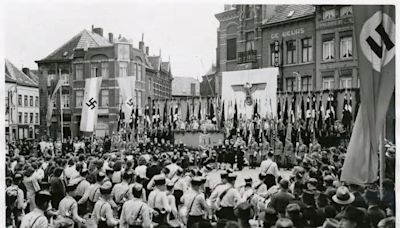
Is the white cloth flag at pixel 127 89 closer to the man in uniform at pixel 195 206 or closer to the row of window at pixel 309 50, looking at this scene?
the row of window at pixel 309 50

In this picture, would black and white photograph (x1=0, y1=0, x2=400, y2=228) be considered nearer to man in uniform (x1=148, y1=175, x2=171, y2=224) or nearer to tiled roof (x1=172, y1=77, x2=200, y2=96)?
man in uniform (x1=148, y1=175, x2=171, y2=224)

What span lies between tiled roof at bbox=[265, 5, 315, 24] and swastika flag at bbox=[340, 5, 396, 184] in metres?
16.3

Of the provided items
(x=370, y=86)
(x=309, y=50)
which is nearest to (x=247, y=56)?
(x=309, y=50)

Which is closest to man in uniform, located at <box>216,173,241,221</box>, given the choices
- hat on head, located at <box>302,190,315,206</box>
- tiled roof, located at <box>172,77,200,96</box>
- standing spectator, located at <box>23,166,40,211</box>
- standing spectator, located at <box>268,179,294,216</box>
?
standing spectator, located at <box>268,179,294,216</box>

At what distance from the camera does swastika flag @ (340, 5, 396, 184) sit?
559 cm

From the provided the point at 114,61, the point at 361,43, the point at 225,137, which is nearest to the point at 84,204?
the point at 361,43

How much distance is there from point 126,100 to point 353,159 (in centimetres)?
1278

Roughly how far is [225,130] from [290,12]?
7048 mm

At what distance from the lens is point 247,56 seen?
81.7 ft

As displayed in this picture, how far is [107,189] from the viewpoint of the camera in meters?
6.04

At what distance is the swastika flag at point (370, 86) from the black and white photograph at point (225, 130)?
16mm

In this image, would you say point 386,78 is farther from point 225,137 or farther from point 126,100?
point 225,137

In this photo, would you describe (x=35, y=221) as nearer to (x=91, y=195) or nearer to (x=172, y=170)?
(x=91, y=195)

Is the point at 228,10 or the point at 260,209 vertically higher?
the point at 228,10
